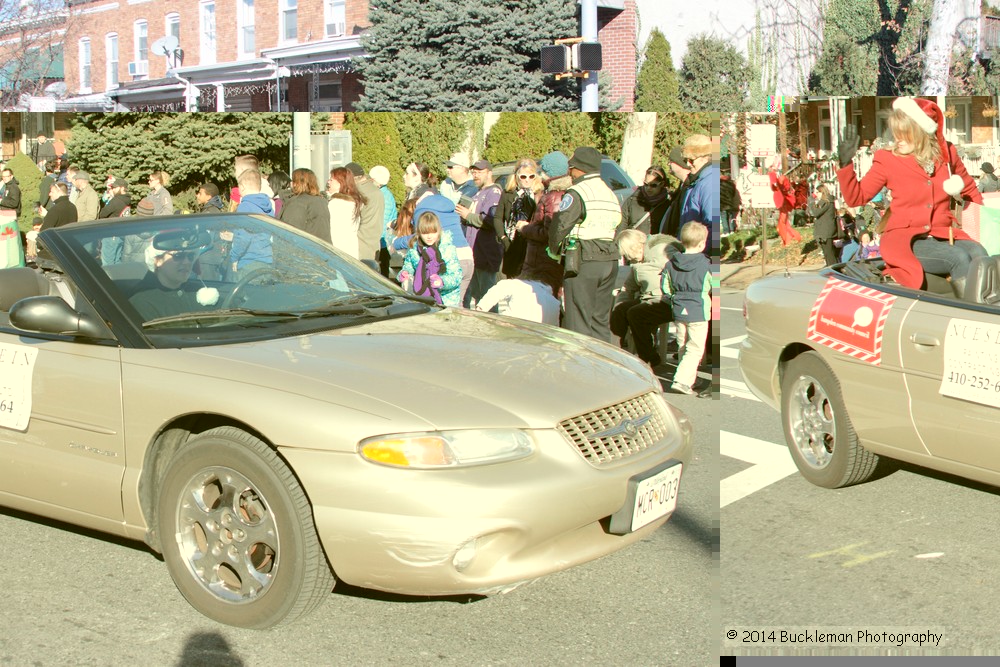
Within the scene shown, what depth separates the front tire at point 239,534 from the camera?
365 cm

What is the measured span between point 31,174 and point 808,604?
8.67 m

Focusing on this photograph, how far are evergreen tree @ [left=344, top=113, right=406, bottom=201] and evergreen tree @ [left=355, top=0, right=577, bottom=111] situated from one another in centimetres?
1479

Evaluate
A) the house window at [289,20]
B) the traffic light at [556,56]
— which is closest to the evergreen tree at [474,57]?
the traffic light at [556,56]

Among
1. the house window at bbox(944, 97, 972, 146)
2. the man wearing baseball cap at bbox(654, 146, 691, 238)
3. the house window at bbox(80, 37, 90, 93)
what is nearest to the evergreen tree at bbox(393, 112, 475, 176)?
the man wearing baseball cap at bbox(654, 146, 691, 238)

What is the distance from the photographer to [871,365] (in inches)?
126

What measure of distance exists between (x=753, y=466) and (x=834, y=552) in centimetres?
34

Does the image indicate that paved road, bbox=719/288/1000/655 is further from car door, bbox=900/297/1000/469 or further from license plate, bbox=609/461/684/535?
license plate, bbox=609/461/684/535

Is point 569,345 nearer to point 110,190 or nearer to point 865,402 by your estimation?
point 865,402

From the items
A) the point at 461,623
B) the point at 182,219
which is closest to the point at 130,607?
the point at 461,623

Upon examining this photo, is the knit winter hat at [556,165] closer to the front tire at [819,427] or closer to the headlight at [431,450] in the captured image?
the headlight at [431,450]

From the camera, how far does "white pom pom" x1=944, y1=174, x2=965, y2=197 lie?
103 inches

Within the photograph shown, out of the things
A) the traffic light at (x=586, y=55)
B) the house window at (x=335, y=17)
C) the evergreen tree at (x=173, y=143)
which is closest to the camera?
the evergreen tree at (x=173, y=143)

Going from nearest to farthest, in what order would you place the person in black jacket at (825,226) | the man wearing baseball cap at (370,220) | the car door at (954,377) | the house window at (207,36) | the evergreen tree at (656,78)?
the person in black jacket at (825,226)
the car door at (954,377)
the man wearing baseball cap at (370,220)
the evergreen tree at (656,78)
the house window at (207,36)

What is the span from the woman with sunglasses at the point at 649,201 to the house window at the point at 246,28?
31.3m
